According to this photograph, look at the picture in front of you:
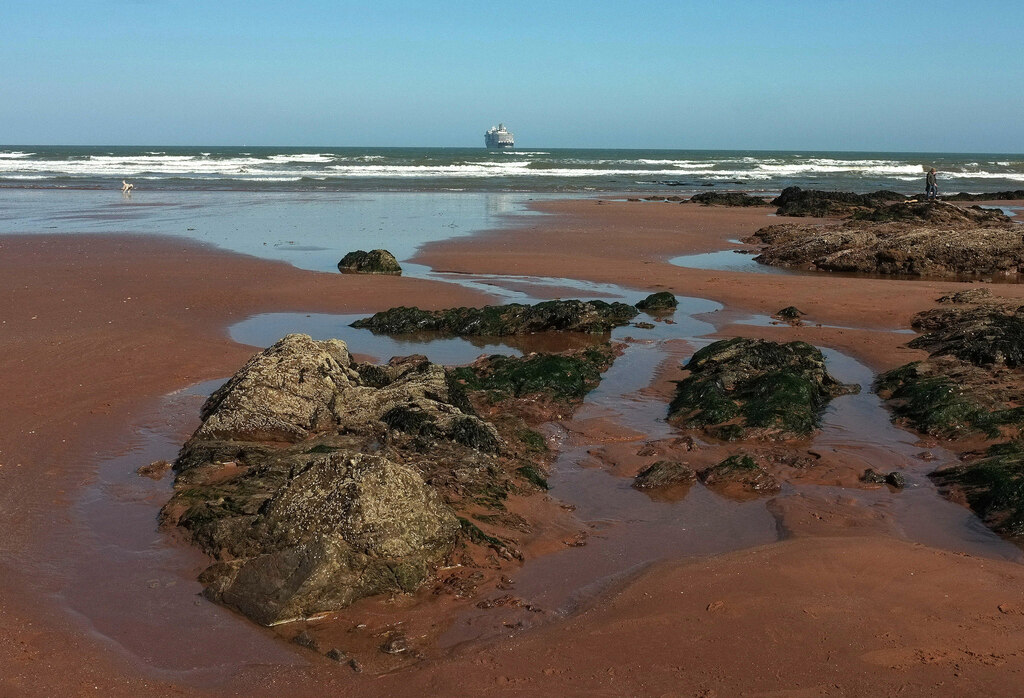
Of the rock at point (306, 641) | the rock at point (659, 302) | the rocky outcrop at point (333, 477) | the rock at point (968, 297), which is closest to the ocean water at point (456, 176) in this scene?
the rock at point (659, 302)

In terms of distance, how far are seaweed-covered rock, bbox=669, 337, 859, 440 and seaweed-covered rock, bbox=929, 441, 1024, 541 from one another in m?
1.34

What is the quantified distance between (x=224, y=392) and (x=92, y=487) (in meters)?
1.62

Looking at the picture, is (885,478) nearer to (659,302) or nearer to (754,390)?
(754,390)

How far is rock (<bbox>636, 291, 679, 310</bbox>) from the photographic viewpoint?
520 inches

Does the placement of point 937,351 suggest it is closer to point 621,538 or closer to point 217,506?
point 621,538

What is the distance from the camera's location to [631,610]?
15.8ft

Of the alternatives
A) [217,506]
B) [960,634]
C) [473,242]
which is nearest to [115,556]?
[217,506]

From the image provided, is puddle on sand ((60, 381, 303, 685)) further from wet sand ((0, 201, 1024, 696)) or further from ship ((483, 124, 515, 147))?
ship ((483, 124, 515, 147))

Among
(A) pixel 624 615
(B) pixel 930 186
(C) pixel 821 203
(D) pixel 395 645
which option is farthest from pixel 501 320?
(B) pixel 930 186

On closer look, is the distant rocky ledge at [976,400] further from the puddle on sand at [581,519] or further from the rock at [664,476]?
the rock at [664,476]

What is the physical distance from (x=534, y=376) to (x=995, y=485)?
4.21 metres

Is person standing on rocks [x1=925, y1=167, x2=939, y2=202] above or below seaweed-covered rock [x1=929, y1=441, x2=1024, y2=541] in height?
above

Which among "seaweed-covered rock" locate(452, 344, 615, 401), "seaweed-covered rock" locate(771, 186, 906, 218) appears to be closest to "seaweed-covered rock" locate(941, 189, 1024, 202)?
"seaweed-covered rock" locate(771, 186, 906, 218)

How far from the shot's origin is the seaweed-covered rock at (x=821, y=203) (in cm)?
3018
